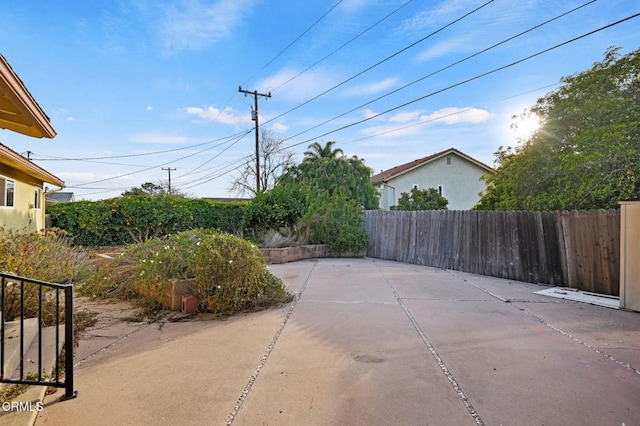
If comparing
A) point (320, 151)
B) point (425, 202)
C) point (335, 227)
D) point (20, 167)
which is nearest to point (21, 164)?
point (20, 167)

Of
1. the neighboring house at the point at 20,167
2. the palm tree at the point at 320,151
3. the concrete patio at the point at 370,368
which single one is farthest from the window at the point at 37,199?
the palm tree at the point at 320,151

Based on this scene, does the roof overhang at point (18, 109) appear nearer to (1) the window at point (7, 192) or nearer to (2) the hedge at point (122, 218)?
(2) the hedge at point (122, 218)

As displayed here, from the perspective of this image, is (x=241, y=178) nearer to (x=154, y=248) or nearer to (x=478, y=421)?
(x=154, y=248)

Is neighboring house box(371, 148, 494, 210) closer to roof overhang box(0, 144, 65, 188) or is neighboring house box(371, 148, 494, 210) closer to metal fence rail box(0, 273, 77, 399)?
roof overhang box(0, 144, 65, 188)

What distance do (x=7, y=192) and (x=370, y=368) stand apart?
37.0 ft

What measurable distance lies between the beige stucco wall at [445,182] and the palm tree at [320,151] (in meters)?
4.25

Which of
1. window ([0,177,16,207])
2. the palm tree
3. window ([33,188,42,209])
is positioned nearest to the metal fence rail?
window ([0,177,16,207])

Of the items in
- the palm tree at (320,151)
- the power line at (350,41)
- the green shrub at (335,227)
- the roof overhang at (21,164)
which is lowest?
the green shrub at (335,227)

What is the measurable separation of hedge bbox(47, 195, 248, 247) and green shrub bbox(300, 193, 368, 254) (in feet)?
9.39

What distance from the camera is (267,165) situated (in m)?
28.2

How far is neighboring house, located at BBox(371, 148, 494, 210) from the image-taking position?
23.3 m

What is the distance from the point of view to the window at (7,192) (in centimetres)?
891

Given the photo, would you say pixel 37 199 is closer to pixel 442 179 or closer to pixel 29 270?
pixel 29 270

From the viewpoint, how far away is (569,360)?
125 inches
